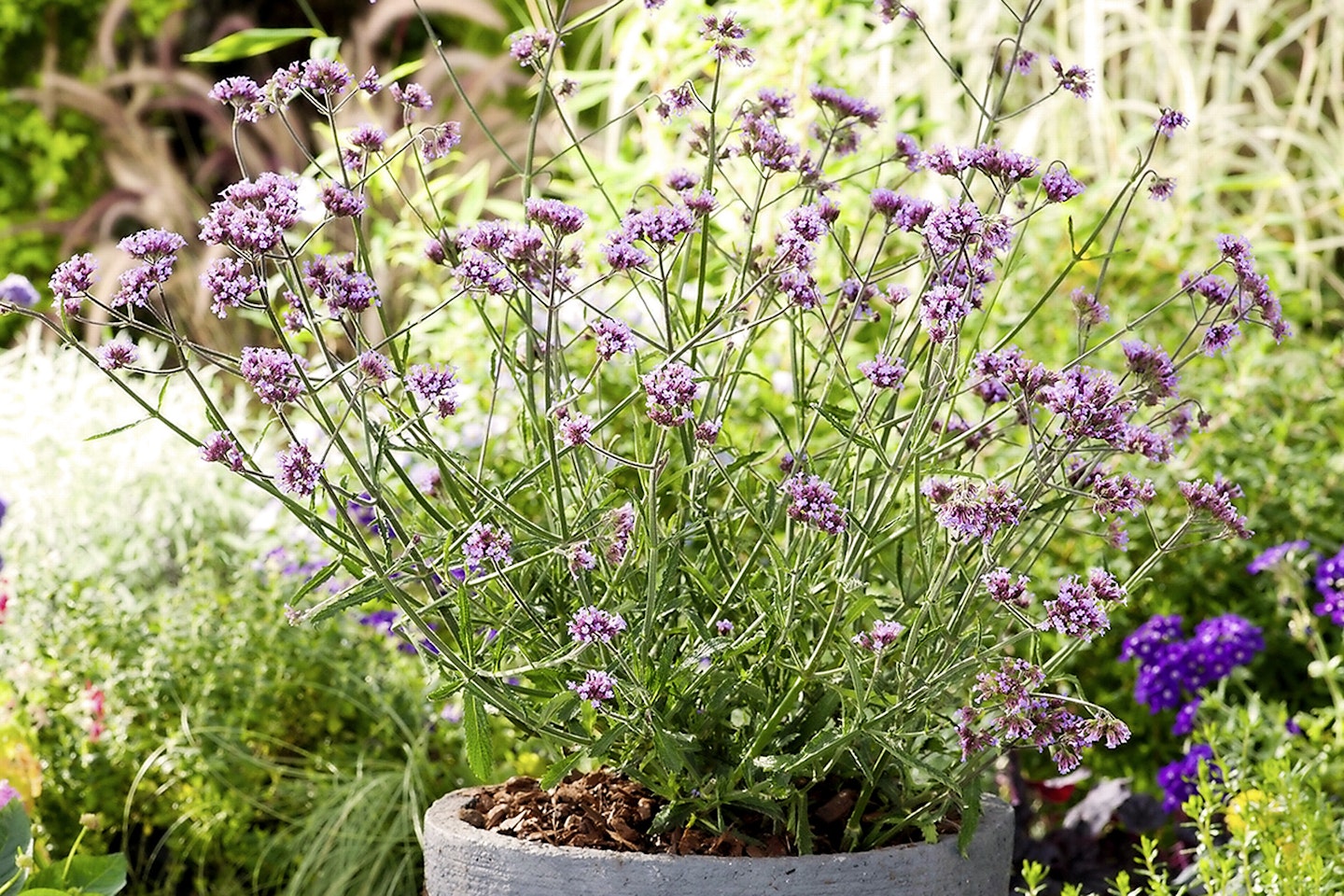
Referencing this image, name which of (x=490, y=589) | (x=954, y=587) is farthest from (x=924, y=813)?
(x=490, y=589)

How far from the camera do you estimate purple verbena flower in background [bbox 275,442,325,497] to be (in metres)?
1.11

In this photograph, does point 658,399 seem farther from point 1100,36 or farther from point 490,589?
point 1100,36

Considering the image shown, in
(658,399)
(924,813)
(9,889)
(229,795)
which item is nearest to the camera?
(658,399)

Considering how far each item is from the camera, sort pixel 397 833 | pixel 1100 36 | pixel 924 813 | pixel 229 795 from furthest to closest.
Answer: pixel 1100 36
pixel 229 795
pixel 397 833
pixel 924 813

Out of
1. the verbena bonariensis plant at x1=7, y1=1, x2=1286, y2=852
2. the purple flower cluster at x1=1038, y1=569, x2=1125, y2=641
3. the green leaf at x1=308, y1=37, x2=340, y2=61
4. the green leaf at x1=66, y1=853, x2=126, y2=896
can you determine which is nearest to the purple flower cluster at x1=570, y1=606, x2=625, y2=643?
the verbena bonariensis plant at x1=7, y1=1, x2=1286, y2=852

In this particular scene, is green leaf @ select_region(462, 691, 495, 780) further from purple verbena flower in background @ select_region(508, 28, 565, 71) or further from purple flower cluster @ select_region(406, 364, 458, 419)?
purple verbena flower in background @ select_region(508, 28, 565, 71)

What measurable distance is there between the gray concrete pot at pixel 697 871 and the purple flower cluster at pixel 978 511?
1.07 ft

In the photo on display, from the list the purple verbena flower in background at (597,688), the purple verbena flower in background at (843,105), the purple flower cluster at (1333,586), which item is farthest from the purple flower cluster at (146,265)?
the purple flower cluster at (1333,586)

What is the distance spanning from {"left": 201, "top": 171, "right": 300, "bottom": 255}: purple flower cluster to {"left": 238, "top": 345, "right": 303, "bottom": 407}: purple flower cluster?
0.08 m

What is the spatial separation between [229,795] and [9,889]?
0.66m

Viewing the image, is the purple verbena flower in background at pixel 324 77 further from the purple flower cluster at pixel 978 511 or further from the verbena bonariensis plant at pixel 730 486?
the purple flower cluster at pixel 978 511

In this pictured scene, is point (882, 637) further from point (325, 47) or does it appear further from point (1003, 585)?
point (325, 47)

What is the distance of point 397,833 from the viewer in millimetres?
2104

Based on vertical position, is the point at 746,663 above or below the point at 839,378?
below
